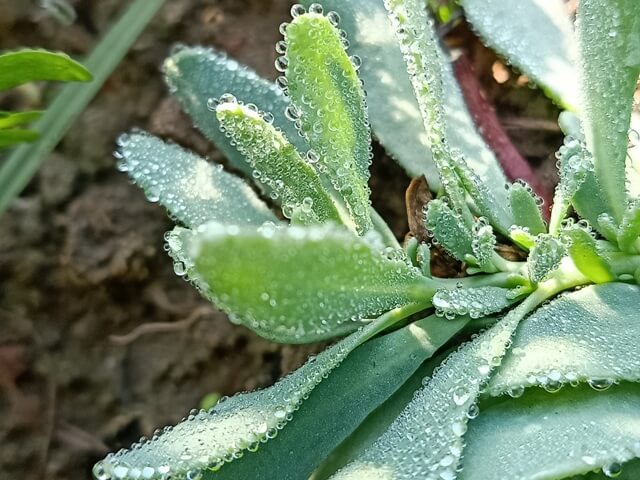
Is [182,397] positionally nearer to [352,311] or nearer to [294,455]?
[294,455]

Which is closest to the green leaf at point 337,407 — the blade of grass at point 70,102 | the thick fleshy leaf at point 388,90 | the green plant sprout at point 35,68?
the thick fleshy leaf at point 388,90

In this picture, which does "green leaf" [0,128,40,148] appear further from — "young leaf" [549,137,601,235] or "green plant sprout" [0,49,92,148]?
"young leaf" [549,137,601,235]

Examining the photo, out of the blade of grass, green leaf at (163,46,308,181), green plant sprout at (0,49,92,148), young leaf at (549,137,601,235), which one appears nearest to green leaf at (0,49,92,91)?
green plant sprout at (0,49,92,148)

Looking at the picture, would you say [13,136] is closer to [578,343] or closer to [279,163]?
[279,163]

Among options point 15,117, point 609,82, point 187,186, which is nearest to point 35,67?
point 15,117

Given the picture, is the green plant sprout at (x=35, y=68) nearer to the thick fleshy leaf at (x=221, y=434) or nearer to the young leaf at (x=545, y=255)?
the thick fleshy leaf at (x=221, y=434)
